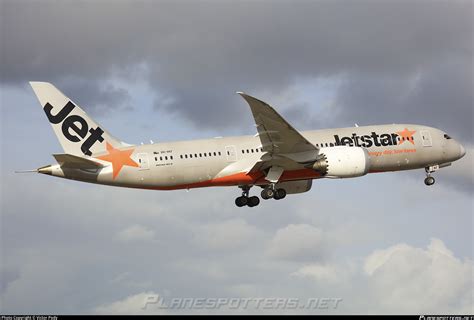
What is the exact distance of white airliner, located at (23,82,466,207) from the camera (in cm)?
6100

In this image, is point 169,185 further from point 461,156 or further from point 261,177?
point 461,156

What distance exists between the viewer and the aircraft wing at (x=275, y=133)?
188ft

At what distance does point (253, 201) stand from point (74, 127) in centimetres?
1579

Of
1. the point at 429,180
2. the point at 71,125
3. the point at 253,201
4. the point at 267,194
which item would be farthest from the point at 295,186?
the point at 71,125

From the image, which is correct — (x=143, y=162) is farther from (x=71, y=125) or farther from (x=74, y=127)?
(x=71, y=125)

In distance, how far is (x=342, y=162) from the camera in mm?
62719

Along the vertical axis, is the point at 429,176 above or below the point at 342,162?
above

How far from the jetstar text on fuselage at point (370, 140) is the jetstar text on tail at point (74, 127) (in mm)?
18809

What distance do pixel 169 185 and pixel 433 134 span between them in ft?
75.6

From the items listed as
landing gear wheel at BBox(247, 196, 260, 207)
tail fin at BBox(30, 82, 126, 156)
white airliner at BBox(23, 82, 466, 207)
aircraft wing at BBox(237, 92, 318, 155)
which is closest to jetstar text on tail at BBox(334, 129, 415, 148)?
white airliner at BBox(23, 82, 466, 207)

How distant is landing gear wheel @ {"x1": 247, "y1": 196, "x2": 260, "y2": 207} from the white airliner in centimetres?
256

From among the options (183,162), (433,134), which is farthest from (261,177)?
A: (433,134)

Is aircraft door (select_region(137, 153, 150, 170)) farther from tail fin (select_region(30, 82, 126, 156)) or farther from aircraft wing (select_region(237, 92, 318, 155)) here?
aircraft wing (select_region(237, 92, 318, 155))

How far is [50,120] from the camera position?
63.3m
